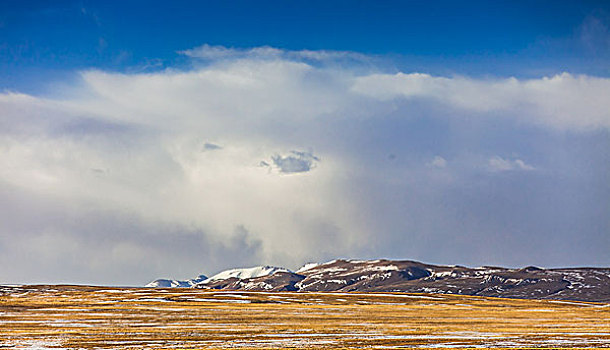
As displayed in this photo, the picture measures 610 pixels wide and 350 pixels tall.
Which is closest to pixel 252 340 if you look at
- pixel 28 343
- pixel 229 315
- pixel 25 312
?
pixel 28 343

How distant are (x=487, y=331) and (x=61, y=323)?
4802 centimetres

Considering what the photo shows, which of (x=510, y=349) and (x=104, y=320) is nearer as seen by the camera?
(x=510, y=349)

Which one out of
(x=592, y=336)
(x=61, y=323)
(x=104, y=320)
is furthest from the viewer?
(x=104, y=320)

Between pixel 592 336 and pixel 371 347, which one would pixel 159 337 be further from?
pixel 592 336

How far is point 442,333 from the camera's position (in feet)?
213

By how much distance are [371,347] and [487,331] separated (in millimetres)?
24447

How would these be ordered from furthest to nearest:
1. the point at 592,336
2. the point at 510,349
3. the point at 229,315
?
the point at 229,315 → the point at 592,336 → the point at 510,349

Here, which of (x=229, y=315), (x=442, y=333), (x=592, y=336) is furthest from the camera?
(x=229, y=315)

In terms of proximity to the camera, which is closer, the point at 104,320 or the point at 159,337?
the point at 159,337

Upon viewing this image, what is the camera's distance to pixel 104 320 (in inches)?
3233

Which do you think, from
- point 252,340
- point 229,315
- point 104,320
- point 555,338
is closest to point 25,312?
point 104,320

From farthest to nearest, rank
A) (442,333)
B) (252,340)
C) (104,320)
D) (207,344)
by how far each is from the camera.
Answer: (104,320) < (442,333) < (252,340) < (207,344)

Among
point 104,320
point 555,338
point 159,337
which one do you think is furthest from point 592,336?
point 104,320

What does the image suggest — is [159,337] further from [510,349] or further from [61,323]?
[510,349]
